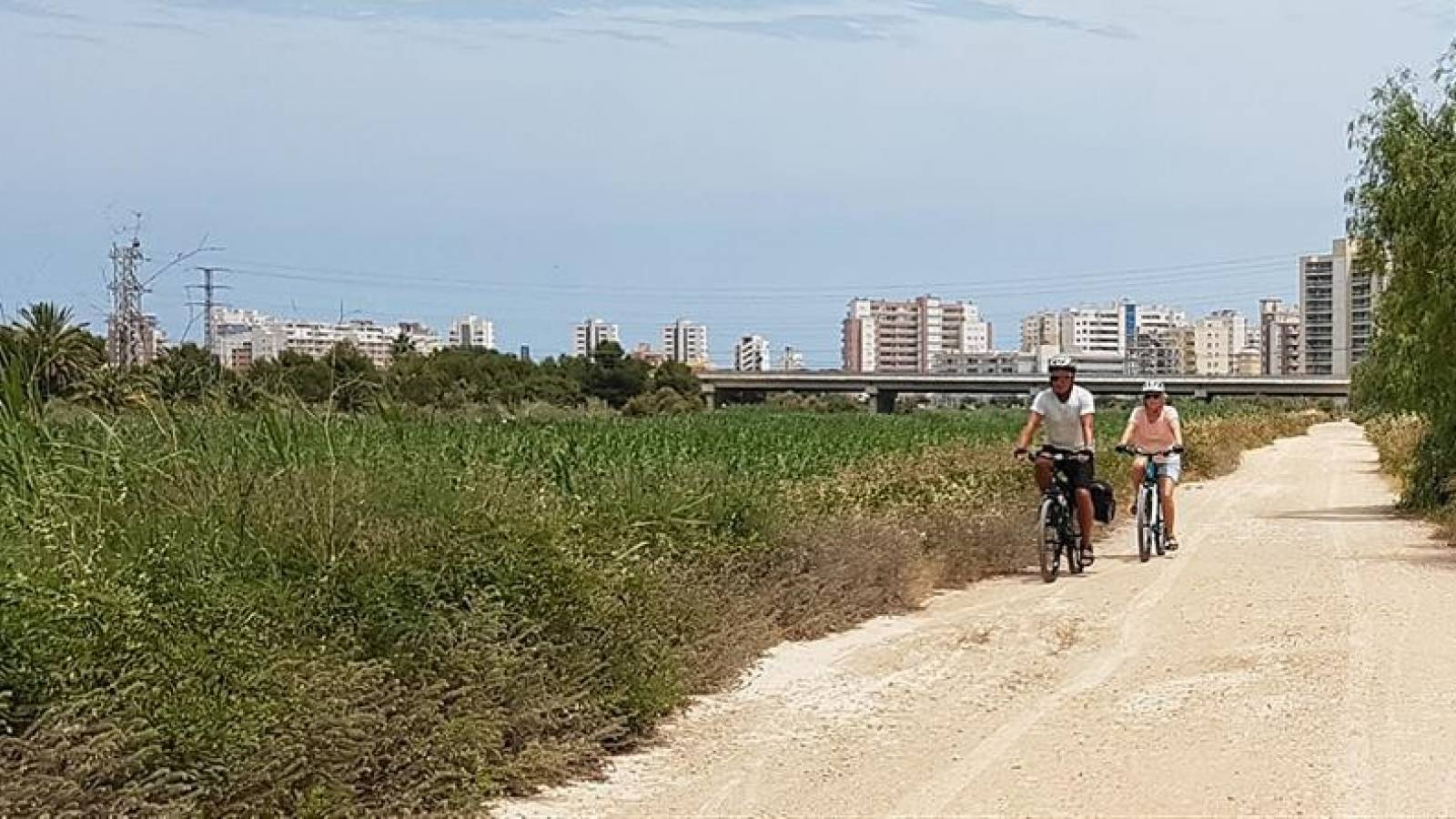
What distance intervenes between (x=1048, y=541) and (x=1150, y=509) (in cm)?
238

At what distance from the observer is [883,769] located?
8555mm

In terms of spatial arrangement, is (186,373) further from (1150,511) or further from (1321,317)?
(1321,317)

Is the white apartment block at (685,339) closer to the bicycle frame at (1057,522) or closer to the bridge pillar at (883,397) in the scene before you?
the bridge pillar at (883,397)

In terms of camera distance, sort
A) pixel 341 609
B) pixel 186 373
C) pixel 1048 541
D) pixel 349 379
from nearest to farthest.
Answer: pixel 341 609 < pixel 186 373 < pixel 349 379 < pixel 1048 541

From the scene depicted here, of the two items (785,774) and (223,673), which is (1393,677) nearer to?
(785,774)

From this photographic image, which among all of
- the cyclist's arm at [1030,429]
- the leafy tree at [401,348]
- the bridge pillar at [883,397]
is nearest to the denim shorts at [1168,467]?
the cyclist's arm at [1030,429]

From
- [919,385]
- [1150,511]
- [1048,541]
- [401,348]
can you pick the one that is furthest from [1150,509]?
[919,385]

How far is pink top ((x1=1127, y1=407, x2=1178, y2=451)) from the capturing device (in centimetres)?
1823

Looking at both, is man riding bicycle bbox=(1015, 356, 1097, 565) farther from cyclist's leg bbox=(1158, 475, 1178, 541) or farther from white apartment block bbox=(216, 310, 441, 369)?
white apartment block bbox=(216, 310, 441, 369)

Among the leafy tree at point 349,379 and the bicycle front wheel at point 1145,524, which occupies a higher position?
the leafy tree at point 349,379

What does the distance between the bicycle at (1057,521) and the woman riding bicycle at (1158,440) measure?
1722 mm

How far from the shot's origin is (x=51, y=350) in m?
9.07

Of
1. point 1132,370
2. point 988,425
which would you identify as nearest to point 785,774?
point 988,425

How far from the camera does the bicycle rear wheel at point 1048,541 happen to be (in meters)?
16.1
